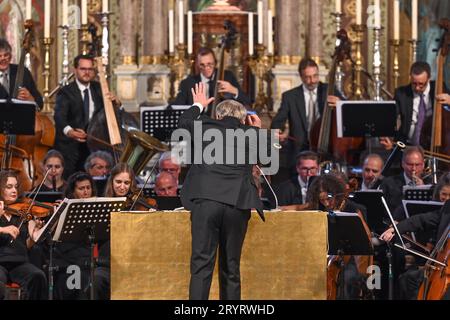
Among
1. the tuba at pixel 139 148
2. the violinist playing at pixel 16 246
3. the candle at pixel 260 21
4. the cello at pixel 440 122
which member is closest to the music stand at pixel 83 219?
the violinist playing at pixel 16 246

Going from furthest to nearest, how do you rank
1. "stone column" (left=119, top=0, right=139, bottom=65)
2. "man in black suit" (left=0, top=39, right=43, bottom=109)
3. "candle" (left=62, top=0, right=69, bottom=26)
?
1. "stone column" (left=119, top=0, right=139, bottom=65)
2. "candle" (left=62, top=0, right=69, bottom=26)
3. "man in black suit" (left=0, top=39, right=43, bottom=109)

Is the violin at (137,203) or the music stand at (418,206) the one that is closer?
the violin at (137,203)

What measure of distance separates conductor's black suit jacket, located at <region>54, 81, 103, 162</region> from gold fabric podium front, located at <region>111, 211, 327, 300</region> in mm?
3383

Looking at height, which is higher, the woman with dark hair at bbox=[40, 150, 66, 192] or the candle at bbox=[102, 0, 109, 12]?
the candle at bbox=[102, 0, 109, 12]

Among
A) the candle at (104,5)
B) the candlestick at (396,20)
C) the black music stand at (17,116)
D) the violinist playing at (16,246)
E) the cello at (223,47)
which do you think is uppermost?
the candle at (104,5)

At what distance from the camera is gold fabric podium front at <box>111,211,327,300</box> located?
9.33 m

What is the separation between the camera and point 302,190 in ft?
38.1

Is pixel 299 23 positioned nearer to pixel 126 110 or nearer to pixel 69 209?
pixel 126 110

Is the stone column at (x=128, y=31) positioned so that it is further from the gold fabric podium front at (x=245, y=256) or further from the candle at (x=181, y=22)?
the gold fabric podium front at (x=245, y=256)

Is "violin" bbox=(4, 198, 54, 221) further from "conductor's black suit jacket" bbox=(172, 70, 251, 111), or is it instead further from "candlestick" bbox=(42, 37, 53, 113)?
"candlestick" bbox=(42, 37, 53, 113)

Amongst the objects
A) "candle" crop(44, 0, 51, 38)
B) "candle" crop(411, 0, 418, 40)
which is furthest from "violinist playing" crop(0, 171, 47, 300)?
"candle" crop(411, 0, 418, 40)

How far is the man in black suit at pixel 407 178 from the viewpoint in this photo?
38.7 ft

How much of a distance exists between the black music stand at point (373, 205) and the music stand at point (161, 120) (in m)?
1.81

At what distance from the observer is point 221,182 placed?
29.9 feet
